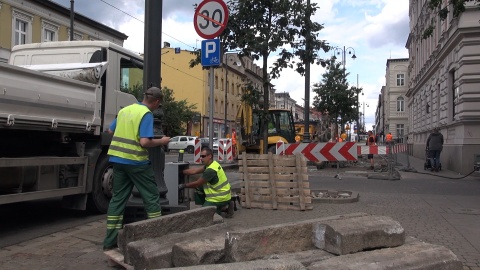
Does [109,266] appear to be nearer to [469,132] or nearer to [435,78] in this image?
[469,132]

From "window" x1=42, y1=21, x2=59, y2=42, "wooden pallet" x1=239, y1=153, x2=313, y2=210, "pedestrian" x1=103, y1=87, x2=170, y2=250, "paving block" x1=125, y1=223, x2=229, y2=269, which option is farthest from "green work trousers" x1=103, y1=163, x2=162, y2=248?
"window" x1=42, y1=21, x2=59, y2=42

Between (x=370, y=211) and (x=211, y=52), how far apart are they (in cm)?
411

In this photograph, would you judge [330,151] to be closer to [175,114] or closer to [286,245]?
[286,245]

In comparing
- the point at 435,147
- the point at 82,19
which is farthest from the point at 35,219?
the point at 82,19

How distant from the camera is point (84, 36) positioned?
120 ft

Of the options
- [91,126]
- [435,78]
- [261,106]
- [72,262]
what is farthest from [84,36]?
[72,262]

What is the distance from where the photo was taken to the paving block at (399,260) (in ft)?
12.7

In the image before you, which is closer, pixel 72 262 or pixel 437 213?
pixel 72 262

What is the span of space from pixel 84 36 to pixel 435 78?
2680 cm

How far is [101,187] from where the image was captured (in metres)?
7.64

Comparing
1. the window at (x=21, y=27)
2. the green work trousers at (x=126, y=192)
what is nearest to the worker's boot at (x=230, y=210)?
the green work trousers at (x=126, y=192)

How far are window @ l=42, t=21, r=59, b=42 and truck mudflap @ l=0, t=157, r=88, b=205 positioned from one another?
96.9 ft

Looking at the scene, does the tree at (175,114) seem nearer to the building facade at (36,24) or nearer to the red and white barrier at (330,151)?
the building facade at (36,24)

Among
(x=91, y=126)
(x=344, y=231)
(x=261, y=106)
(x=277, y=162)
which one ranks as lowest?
(x=344, y=231)
